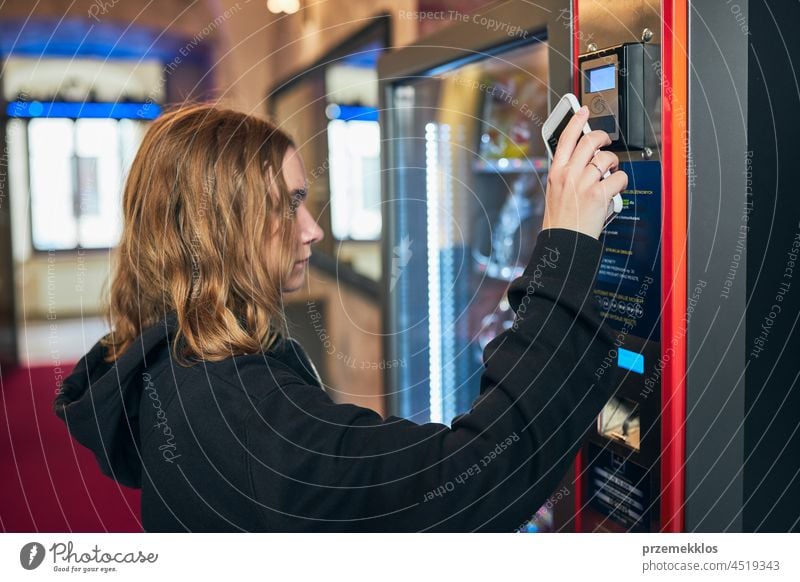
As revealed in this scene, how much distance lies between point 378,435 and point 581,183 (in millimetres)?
422

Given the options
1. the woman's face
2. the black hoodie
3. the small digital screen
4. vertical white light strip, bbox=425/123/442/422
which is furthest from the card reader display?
vertical white light strip, bbox=425/123/442/422

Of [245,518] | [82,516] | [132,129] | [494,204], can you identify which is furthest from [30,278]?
[245,518]

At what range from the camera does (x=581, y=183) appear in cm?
102

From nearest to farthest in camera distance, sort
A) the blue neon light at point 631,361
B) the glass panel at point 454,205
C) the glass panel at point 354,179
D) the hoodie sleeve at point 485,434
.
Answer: the hoodie sleeve at point 485,434 → the blue neon light at point 631,361 → the glass panel at point 454,205 → the glass panel at point 354,179

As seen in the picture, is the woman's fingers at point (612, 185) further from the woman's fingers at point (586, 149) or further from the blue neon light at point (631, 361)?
the blue neon light at point (631, 361)

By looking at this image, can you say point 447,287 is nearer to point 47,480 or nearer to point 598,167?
point 598,167

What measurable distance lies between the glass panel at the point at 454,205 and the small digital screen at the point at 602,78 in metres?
0.82

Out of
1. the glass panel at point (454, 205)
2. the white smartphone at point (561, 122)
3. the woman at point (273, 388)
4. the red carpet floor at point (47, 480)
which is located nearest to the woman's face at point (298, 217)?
the woman at point (273, 388)

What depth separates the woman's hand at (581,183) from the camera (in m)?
1.01

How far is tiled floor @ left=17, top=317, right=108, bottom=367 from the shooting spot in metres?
5.76

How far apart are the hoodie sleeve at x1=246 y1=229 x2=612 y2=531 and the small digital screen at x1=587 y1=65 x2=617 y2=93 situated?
234 mm

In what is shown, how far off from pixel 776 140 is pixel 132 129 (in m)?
6.65

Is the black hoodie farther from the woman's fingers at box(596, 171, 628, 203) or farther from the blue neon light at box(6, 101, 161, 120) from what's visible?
the blue neon light at box(6, 101, 161, 120)

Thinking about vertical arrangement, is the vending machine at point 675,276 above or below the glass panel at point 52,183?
below
